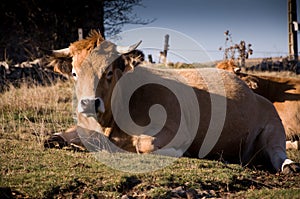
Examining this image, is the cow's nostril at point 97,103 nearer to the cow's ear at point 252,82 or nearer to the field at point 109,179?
the field at point 109,179

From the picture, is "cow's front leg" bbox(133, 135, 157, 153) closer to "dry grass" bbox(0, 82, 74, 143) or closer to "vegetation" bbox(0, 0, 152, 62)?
"dry grass" bbox(0, 82, 74, 143)

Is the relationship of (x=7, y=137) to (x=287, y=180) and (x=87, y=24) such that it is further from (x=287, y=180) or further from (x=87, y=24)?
(x=87, y=24)

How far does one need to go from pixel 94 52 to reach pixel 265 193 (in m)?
3.26

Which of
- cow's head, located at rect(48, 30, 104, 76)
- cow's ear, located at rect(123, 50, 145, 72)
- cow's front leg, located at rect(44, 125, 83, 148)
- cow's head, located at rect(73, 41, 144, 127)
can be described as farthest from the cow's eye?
cow's front leg, located at rect(44, 125, 83, 148)

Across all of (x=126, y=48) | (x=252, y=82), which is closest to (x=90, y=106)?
(x=126, y=48)

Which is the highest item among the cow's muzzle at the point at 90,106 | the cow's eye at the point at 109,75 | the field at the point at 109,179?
the cow's eye at the point at 109,75

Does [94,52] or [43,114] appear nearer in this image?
[94,52]

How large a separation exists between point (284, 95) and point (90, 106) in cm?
577

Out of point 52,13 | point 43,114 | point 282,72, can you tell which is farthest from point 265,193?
point 52,13

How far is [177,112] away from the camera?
6781mm

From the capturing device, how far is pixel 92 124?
6773 mm

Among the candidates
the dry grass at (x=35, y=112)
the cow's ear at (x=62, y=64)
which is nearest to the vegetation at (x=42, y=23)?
the dry grass at (x=35, y=112)

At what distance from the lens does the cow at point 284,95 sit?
952 cm

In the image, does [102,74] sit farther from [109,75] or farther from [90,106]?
[90,106]
